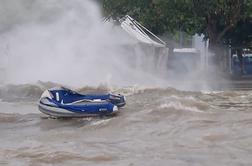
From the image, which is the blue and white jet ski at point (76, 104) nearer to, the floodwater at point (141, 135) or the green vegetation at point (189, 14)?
the floodwater at point (141, 135)

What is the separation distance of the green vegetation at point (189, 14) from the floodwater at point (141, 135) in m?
12.5

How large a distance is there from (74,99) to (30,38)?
14.3m

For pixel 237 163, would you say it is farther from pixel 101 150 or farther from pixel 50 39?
pixel 50 39

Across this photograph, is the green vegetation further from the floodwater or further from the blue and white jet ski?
the blue and white jet ski

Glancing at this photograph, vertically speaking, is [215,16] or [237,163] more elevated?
[215,16]

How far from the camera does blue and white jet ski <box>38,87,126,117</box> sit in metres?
17.7

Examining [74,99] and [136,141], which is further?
[74,99]

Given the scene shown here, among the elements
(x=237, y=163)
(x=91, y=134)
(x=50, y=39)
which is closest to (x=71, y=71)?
(x=50, y=39)

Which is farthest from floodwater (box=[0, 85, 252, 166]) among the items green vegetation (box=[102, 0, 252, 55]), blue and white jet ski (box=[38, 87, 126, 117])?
green vegetation (box=[102, 0, 252, 55])

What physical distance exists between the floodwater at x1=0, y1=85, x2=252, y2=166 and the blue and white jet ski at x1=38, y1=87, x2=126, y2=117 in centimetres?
26

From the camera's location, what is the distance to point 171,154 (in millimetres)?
12078

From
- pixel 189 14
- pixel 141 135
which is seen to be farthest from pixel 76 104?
pixel 189 14

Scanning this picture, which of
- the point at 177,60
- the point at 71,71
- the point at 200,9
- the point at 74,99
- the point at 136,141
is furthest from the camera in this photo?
the point at 177,60

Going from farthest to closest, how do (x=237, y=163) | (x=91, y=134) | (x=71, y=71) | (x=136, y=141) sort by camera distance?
1. (x=71, y=71)
2. (x=91, y=134)
3. (x=136, y=141)
4. (x=237, y=163)
